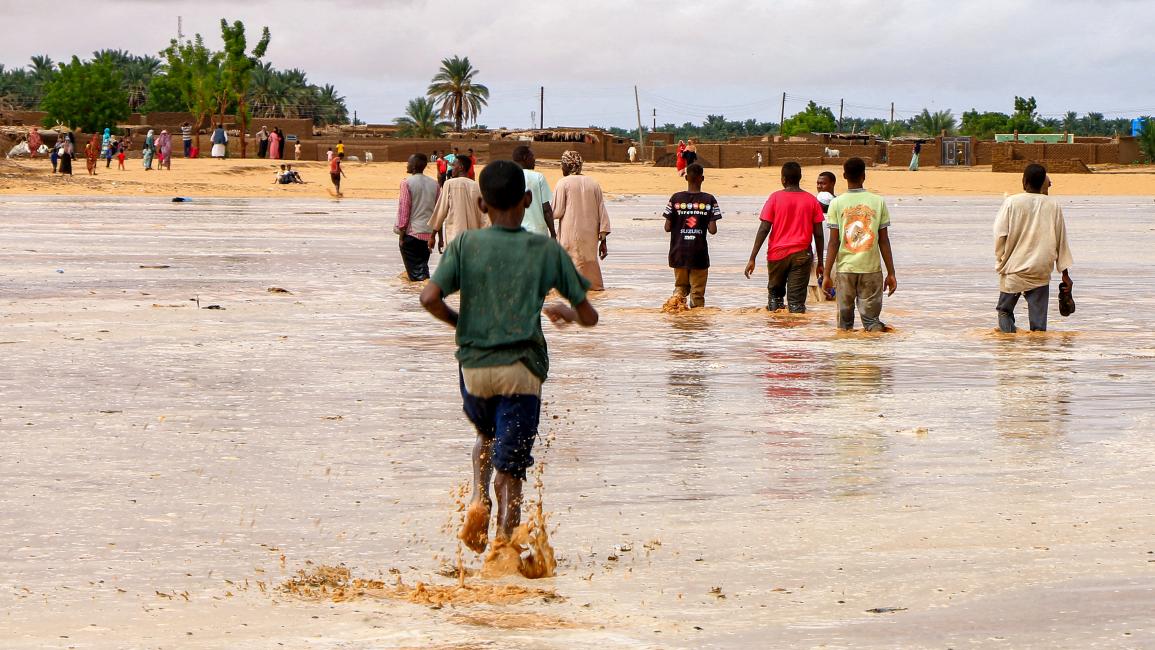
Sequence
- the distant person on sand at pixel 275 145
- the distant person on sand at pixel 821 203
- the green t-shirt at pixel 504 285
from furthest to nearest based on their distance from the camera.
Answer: the distant person on sand at pixel 275 145 → the distant person on sand at pixel 821 203 → the green t-shirt at pixel 504 285

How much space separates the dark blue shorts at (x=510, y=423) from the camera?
5.87 meters

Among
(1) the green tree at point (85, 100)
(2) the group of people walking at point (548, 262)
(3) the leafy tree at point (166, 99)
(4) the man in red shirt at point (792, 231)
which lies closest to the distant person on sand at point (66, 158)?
(1) the green tree at point (85, 100)

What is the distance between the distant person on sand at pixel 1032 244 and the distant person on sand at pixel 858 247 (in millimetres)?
929

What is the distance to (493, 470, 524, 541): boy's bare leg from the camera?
6.00 m

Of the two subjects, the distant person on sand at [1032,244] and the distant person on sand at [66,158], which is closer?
the distant person on sand at [1032,244]

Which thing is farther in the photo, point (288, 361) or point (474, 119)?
point (474, 119)

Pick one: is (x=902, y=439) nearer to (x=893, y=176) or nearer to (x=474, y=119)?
(x=893, y=176)

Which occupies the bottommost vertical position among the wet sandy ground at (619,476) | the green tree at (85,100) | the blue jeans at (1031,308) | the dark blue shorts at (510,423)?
the wet sandy ground at (619,476)

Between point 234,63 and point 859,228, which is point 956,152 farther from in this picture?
point 859,228

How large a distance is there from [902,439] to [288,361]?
491 centimetres

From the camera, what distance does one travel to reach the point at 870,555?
6.13 metres

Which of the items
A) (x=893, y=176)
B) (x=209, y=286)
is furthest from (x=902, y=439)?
(x=893, y=176)

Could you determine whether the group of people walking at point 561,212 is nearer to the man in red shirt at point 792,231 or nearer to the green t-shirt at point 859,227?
the man in red shirt at point 792,231

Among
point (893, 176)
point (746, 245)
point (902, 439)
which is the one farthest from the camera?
point (893, 176)
